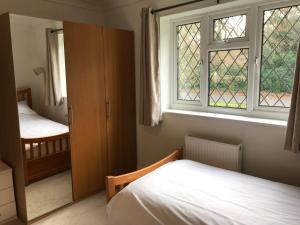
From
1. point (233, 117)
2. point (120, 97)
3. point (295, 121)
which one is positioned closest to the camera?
point (295, 121)

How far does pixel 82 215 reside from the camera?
95.5 inches

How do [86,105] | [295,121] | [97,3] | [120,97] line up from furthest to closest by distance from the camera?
[97,3] → [120,97] → [86,105] → [295,121]

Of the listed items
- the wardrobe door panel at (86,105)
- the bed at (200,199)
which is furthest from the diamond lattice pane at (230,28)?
the bed at (200,199)

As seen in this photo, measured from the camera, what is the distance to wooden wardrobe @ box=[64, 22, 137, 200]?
8.24 ft

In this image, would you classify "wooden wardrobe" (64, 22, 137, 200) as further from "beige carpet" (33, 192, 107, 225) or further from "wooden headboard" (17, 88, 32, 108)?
"wooden headboard" (17, 88, 32, 108)

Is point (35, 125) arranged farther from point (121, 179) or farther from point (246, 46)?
point (246, 46)

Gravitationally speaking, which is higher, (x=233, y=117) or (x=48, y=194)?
(x=233, y=117)

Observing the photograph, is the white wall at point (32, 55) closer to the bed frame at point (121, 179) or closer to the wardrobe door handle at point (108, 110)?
the wardrobe door handle at point (108, 110)

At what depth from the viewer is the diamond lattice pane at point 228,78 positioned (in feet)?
8.25

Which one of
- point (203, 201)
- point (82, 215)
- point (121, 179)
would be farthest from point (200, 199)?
point (82, 215)

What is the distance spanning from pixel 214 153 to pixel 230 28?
1.27 m

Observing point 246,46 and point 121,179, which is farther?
point 246,46

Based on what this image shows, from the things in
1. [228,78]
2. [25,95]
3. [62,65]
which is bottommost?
[25,95]

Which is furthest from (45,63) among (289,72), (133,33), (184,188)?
(289,72)
